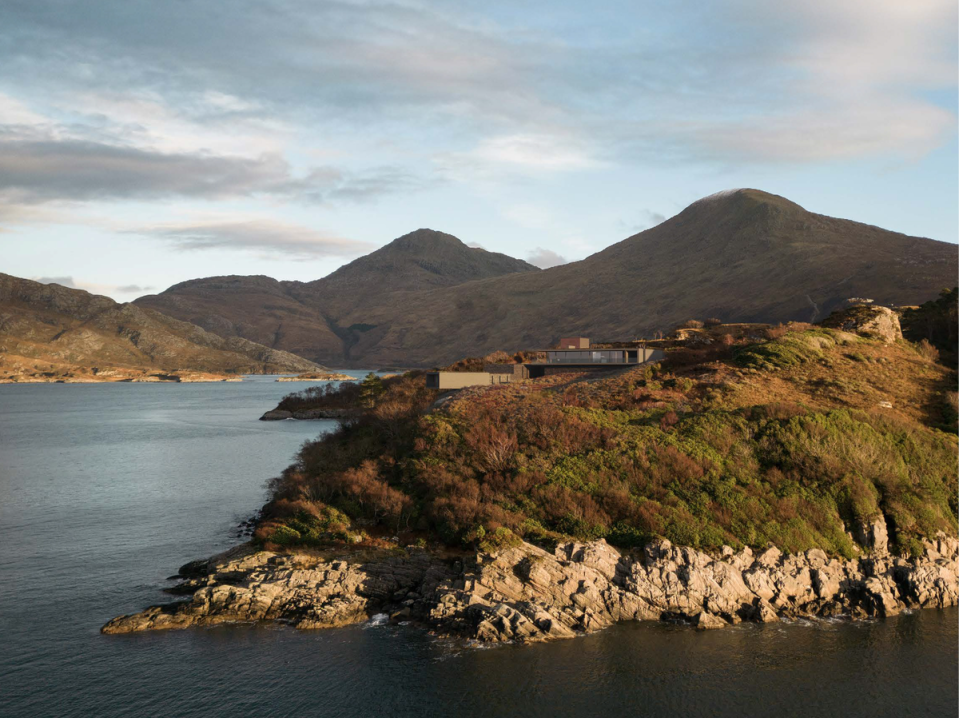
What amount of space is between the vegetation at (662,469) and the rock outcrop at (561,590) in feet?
4.76

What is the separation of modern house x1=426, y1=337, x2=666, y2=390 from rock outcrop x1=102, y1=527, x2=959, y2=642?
110ft

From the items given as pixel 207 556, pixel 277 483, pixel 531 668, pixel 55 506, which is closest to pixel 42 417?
pixel 55 506

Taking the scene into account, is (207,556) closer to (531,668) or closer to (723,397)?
(531,668)

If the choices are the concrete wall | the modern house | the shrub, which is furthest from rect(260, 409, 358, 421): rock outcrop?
the shrub

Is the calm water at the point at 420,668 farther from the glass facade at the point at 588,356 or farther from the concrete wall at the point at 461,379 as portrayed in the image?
the glass facade at the point at 588,356

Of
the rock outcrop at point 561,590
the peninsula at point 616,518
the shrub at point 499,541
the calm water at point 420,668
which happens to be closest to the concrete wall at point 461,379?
the peninsula at point 616,518

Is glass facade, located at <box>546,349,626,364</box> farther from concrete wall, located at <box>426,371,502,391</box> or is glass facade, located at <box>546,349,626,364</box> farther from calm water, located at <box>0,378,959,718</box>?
calm water, located at <box>0,378,959,718</box>

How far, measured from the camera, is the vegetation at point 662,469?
4075 cm

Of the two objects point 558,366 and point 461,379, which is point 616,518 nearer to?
point 558,366

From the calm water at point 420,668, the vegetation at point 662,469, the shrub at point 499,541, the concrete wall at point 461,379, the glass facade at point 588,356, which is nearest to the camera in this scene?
the calm water at point 420,668

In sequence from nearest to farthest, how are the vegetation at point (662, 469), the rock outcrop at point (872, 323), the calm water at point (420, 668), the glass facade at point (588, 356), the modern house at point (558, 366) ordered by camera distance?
1. the calm water at point (420, 668)
2. the vegetation at point (662, 469)
3. the rock outcrop at point (872, 323)
4. the modern house at point (558, 366)
5. the glass facade at point (588, 356)

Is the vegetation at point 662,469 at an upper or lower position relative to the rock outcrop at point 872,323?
lower

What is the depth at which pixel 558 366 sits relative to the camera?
254ft

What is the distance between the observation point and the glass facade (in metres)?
72.9
